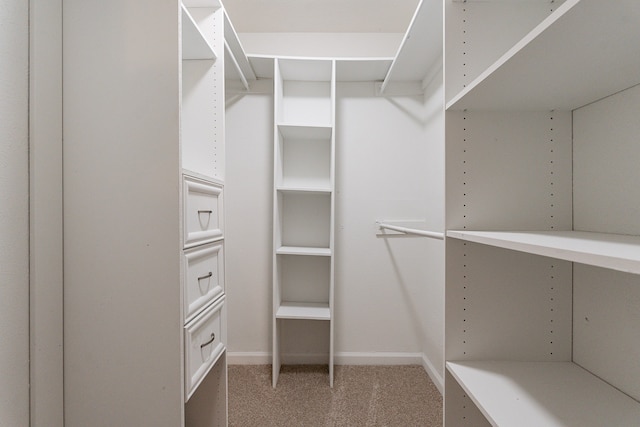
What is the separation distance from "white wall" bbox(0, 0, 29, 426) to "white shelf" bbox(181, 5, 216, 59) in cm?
46

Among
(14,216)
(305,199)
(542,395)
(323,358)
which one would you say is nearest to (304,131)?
(305,199)

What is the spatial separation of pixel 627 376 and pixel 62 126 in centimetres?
178

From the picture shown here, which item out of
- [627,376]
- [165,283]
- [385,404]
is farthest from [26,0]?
[385,404]

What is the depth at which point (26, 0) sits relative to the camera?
89cm

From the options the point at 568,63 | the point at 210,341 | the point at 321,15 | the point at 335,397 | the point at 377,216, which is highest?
the point at 321,15

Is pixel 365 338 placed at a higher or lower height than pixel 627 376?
lower

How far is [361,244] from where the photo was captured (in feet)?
7.15

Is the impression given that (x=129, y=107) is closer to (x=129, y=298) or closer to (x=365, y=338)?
(x=129, y=298)

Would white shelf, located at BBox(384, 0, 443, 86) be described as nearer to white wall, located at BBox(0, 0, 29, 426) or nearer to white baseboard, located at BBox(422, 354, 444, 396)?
white wall, located at BBox(0, 0, 29, 426)

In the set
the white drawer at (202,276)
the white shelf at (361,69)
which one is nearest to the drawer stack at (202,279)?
the white drawer at (202,276)

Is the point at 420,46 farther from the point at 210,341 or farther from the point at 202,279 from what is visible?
the point at 210,341

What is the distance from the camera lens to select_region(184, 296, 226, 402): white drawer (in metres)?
1.03

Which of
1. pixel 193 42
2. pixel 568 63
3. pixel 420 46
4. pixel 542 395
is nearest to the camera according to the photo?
pixel 568 63

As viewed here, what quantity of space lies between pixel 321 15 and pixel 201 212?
61.5 inches
